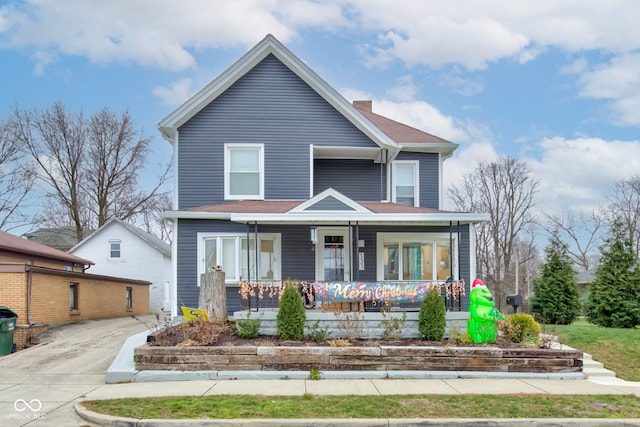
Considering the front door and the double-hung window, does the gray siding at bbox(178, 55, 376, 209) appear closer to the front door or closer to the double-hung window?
the front door

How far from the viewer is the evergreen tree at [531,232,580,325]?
54.6ft

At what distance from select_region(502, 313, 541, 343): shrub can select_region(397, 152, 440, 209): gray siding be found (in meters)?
7.43

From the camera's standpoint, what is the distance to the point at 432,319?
1151 centimetres

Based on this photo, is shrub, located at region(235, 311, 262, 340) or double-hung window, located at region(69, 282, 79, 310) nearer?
shrub, located at region(235, 311, 262, 340)

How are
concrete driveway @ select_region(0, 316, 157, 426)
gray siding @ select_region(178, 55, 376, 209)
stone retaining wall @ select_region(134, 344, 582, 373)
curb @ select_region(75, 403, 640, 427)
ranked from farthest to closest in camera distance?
gray siding @ select_region(178, 55, 376, 209)
stone retaining wall @ select_region(134, 344, 582, 373)
concrete driveway @ select_region(0, 316, 157, 426)
curb @ select_region(75, 403, 640, 427)

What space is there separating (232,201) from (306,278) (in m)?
3.44

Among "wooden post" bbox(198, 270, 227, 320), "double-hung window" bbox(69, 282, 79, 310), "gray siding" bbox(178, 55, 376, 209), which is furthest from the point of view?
"double-hung window" bbox(69, 282, 79, 310)

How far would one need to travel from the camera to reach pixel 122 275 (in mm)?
34031

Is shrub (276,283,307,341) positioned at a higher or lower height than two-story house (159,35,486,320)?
lower

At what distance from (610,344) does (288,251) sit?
8.99m

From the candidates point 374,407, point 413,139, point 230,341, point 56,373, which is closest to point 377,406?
point 374,407

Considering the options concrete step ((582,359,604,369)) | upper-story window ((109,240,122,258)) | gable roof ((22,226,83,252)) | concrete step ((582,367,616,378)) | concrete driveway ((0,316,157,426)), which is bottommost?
concrete step ((582,367,616,378))

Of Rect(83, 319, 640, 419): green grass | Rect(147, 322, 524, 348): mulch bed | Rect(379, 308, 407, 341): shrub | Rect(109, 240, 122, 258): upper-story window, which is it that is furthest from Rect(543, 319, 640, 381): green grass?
Rect(109, 240, 122, 258): upper-story window

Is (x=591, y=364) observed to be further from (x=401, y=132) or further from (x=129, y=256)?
(x=129, y=256)
